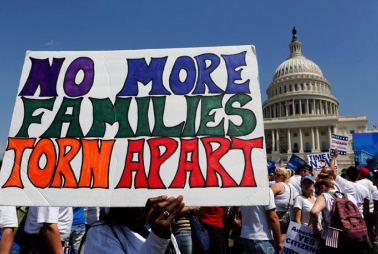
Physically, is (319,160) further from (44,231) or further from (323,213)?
(44,231)

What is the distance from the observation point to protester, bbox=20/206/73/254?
2.53 metres

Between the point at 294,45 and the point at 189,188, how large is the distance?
3467 inches

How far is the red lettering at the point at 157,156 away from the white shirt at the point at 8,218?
154 centimetres

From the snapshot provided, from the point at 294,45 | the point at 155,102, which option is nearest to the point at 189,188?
the point at 155,102

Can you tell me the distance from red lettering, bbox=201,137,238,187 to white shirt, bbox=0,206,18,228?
1.84 metres

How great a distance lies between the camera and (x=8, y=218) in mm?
2561

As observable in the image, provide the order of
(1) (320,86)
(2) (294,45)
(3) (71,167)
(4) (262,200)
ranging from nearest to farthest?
(4) (262,200) < (3) (71,167) < (1) (320,86) < (2) (294,45)

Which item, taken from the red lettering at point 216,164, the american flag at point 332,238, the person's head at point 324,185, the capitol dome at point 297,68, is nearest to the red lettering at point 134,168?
the red lettering at point 216,164

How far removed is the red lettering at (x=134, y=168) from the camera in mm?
1839

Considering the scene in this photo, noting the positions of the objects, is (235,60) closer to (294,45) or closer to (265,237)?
(265,237)

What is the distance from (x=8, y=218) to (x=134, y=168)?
148cm

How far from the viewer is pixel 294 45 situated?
269 feet

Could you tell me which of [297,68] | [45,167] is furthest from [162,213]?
[297,68]

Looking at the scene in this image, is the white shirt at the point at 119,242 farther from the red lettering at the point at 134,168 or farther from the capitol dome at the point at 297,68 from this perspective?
the capitol dome at the point at 297,68
